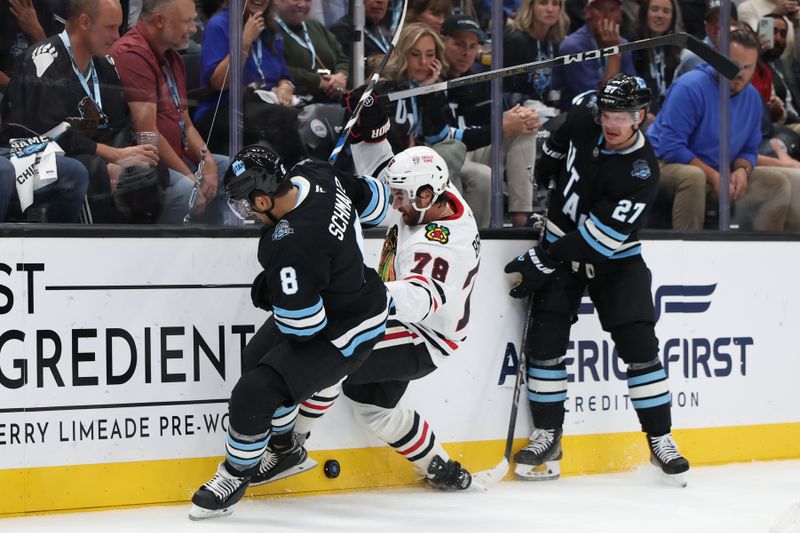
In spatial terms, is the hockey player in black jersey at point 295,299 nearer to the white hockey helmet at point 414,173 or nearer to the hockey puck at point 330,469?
the white hockey helmet at point 414,173

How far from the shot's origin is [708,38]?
4.88 metres

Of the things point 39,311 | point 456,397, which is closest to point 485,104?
point 456,397

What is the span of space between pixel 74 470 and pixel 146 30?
1317 mm

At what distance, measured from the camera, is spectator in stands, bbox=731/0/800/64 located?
504cm

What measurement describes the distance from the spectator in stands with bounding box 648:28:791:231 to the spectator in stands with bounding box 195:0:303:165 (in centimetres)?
149

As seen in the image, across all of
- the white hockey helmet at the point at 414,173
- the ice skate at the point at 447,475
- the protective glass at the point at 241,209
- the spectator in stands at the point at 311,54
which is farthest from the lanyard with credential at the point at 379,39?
→ the ice skate at the point at 447,475

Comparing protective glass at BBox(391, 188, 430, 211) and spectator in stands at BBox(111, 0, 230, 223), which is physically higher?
spectator in stands at BBox(111, 0, 230, 223)

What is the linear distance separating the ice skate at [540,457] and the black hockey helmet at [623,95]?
112cm

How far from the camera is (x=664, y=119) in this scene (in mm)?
4805

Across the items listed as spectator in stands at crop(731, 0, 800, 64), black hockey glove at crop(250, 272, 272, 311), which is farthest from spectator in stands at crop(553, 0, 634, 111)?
black hockey glove at crop(250, 272, 272, 311)

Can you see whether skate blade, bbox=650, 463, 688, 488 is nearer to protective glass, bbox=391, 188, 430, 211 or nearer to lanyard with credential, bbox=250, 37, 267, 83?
protective glass, bbox=391, 188, 430, 211

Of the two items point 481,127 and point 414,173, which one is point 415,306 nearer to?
point 414,173

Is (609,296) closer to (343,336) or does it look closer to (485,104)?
(485,104)

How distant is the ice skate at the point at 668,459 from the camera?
A: 4.23m
